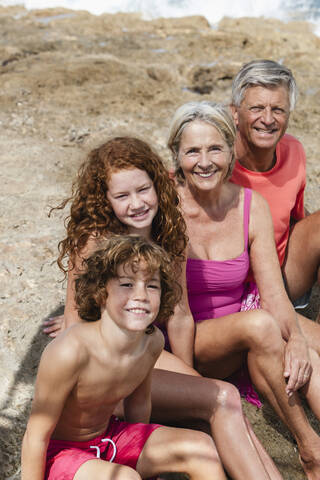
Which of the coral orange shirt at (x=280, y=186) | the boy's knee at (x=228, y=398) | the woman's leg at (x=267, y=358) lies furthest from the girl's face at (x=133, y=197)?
the coral orange shirt at (x=280, y=186)

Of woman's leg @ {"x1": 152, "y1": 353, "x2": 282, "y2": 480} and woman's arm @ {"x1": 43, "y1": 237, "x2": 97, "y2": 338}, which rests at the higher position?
woman's arm @ {"x1": 43, "y1": 237, "x2": 97, "y2": 338}

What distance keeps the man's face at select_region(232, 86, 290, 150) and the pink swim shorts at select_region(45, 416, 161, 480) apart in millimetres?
1716

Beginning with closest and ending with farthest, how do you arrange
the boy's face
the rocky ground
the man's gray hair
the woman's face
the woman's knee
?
1. the boy's face
2. the woman's knee
3. the woman's face
4. the rocky ground
5. the man's gray hair

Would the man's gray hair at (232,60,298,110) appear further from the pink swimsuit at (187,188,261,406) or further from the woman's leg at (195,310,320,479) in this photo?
the woman's leg at (195,310,320,479)

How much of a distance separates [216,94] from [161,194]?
4.01 metres

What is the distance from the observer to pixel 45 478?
1951 millimetres

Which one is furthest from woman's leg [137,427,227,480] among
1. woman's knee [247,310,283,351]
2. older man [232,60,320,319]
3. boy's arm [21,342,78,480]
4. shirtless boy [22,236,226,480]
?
older man [232,60,320,319]

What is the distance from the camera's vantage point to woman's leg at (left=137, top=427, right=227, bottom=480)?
2.00 m

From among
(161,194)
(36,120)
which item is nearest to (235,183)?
(161,194)

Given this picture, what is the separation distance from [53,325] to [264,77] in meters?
1.76

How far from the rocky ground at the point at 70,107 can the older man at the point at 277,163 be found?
0.70m

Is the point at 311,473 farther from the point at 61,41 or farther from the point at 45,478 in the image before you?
the point at 61,41

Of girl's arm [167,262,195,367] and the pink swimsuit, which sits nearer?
girl's arm [167,262,195,367]

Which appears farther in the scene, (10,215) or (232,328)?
(10,215)
